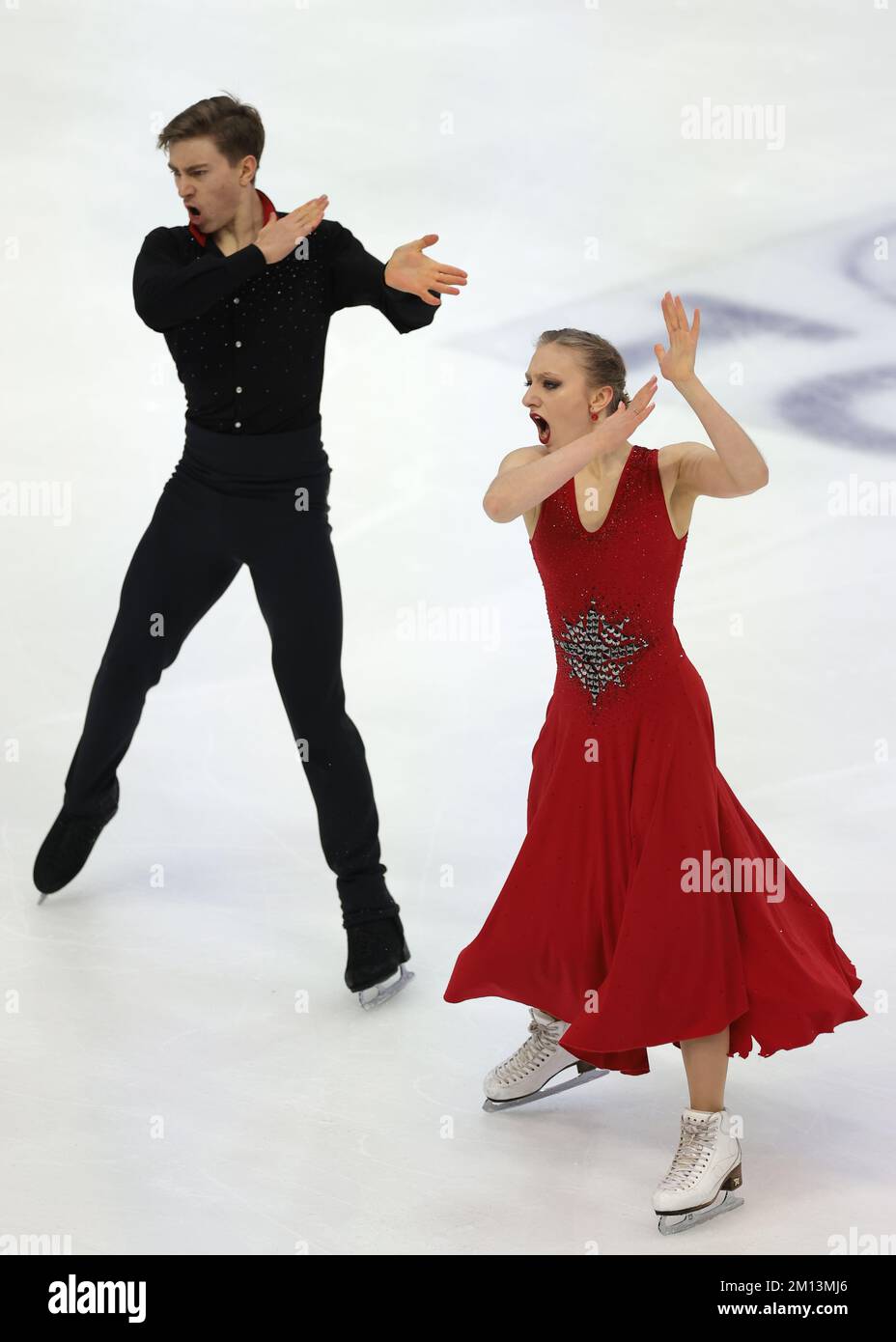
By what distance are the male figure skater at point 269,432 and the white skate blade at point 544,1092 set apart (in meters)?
0.57

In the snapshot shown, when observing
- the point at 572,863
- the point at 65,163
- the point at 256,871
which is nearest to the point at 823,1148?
the point at 572,863

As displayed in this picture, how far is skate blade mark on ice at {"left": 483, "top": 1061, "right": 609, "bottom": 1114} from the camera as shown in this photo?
342cm

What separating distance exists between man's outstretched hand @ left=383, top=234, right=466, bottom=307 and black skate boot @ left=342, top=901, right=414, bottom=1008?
137 cm

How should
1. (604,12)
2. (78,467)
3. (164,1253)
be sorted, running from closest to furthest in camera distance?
1. (164,1253)
2. (78,467)
3. (604,12)

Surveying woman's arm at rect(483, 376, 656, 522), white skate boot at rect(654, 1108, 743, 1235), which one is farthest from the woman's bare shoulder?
white skate boot at rect(654, 1108, 743, 1235)

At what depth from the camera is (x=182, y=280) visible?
3.66 m

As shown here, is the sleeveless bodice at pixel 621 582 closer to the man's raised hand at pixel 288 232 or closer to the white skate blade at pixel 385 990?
the man's raised hand at pixel 288 232

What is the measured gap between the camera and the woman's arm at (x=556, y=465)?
290cm

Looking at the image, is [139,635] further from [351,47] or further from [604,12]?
[604,12]

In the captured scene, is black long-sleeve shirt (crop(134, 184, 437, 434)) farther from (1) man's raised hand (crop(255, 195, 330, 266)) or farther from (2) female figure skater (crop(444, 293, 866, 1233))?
(2) female figure skater (crop(444, 293, 866, 1233))

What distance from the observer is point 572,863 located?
10.6ft

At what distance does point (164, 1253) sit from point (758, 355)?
219 inches

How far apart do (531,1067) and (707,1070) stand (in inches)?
18.0

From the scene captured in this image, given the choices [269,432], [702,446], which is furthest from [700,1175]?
[269,432]
